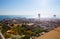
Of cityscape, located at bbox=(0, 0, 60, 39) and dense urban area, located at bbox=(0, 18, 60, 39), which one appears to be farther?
cityscape, located at bbox=(0, 0, 60, 39)

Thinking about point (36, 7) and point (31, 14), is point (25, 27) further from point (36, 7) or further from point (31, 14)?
point (36, 7)

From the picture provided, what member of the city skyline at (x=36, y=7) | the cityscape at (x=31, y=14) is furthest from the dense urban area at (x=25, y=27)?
the city skyline at (x=36, y=7)

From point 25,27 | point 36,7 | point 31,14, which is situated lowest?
point 25,27

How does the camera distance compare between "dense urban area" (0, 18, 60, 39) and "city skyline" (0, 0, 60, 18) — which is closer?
"dense urban area" (0, 18, 60, 39)

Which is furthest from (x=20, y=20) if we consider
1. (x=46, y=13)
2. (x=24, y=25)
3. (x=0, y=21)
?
(x=46, y=13)

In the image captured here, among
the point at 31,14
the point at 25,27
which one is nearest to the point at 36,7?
the point at 31,14

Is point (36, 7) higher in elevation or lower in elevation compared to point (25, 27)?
higher

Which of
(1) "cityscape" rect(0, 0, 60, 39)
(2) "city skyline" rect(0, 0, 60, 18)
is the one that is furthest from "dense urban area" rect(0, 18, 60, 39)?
(2) "city skyline" rect(0, 0, 60, 18)

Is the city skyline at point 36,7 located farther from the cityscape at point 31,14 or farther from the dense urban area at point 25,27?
the dense urban area at point 25,27

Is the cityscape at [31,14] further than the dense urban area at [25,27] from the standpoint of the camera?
Yes

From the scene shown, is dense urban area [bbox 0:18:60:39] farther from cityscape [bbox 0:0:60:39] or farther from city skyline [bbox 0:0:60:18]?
city skyline [bbox 0:0:60:18]

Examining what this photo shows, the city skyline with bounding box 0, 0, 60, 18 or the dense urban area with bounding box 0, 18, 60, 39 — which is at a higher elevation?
the city skyline with bounding box 0, 0, 60, 18
